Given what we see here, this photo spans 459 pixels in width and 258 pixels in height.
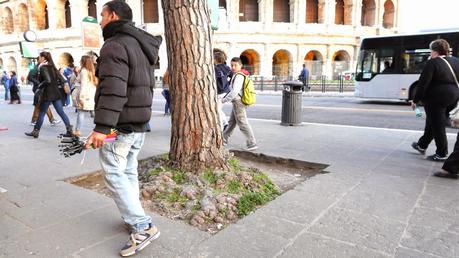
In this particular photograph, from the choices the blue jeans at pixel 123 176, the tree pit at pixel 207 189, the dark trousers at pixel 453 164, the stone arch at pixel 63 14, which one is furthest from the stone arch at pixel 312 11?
the blue jeans at pixel 123 176

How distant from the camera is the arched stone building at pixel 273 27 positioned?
40156 mm

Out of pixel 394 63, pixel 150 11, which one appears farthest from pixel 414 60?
pixel 150 11

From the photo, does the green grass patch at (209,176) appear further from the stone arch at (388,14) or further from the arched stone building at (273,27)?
the stone arch at (388,14)

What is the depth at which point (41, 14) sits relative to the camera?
4738 cm

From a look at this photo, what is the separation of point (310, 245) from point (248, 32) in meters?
39.2

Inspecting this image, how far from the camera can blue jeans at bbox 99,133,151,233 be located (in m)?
2.63

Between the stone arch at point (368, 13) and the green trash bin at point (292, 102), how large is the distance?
1648 inches

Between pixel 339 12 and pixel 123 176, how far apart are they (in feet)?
158

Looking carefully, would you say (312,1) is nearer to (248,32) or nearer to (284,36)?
(284,36)

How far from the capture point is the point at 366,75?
1655cm

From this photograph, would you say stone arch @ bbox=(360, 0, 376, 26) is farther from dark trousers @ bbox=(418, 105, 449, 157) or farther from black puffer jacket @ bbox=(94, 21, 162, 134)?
black puffer jacket @ bbox=(94, 21, 162, 134)

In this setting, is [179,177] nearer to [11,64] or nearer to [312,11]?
[312,11]

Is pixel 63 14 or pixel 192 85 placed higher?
pixel 63 14

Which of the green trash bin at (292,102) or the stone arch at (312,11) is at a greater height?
the stone arch at (312,11)
